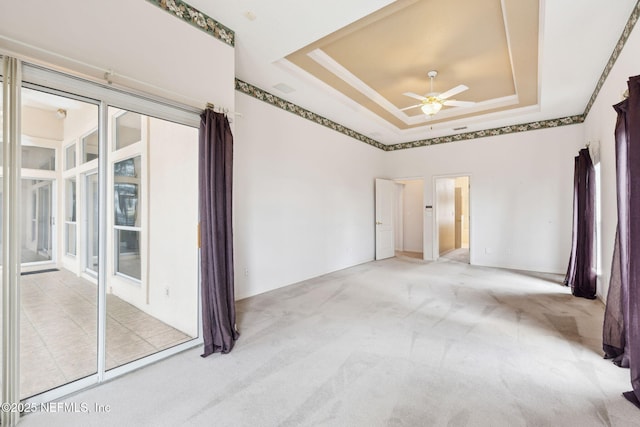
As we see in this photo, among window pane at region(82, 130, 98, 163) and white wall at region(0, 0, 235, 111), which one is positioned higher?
white wall at region(0, 0, 235, 111)

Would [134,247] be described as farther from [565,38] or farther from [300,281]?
[565,38]

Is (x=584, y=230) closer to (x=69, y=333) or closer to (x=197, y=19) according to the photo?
(x=197, y=19)

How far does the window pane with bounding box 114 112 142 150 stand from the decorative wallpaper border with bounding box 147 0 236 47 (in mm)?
1243

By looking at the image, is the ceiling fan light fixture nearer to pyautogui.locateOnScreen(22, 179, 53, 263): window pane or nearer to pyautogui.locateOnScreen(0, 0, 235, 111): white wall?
pyautogui.locateOnScreen(0, 0, 235, 111): white wall

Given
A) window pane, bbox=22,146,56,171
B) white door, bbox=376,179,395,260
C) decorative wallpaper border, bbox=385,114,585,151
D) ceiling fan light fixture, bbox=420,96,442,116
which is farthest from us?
white door, bbox=376,179,395,260

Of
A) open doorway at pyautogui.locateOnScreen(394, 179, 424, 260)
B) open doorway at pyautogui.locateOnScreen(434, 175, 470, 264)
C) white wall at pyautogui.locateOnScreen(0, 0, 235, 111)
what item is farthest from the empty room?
open doorway at pyautogui.locateOnScreen(394, 179, 424, 260)

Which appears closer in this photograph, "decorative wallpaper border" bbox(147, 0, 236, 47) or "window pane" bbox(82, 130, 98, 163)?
"decorative wallpaper border" bbox(147, 0, 236, 47)

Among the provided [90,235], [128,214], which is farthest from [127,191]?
[90,235]

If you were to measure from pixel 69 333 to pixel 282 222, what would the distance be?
112 inches

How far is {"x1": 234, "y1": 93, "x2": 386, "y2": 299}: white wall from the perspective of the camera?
13.3 feet

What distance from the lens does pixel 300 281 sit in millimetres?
4938

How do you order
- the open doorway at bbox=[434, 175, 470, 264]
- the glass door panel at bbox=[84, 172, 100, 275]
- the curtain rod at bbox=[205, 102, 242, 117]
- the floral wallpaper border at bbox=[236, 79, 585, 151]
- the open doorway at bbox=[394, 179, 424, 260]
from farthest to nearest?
the open doorway at bbox=[394, 179, 424, 260] → the open doorway at bbox=[434, 175, 470, 264] → the floral wallpaper border at bbox=[236, 79, 585, 151] → the glass door panel at bbox=[84, 172, 100, 275] → the curtain rod at bbox=[205, 102, 242, 117]

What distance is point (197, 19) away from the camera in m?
2.62

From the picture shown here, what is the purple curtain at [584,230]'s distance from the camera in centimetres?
398
